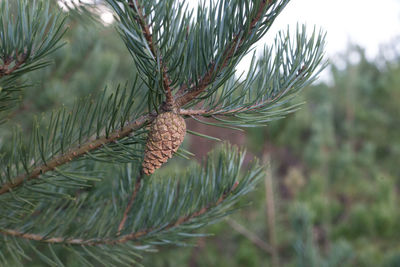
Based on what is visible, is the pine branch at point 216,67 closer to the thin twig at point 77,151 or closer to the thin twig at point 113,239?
the thin twig at point 77,151

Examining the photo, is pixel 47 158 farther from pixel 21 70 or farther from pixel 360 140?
pixel 360 140

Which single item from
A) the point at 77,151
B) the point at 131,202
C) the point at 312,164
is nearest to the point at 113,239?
the point at 131,202

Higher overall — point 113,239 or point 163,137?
point 163,137

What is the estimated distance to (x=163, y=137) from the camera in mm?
447

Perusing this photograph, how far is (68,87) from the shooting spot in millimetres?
1439

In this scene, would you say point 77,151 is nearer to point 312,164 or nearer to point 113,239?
point 113,239

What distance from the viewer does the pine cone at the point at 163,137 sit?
0.44 m

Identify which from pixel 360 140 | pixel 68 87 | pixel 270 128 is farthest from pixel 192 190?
pixel 360 140

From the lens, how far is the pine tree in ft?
1.35

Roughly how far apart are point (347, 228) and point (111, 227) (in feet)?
6.28

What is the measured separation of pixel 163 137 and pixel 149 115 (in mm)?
43


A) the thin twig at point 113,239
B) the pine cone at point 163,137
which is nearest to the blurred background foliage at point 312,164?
the thin twig at point 113,239

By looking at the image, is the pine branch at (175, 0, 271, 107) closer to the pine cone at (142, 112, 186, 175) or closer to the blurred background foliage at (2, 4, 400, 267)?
the pine cone at (142, 112, 186, 175)

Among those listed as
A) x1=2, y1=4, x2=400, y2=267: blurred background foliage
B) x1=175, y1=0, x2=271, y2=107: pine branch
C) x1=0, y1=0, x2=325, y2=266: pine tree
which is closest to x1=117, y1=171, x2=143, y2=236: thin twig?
x1=0, y1=0, x2=325, y2=266: pine tree
